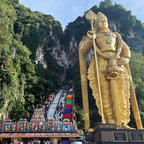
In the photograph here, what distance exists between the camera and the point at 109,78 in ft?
19.2

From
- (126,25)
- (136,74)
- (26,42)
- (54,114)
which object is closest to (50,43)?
(26,42)

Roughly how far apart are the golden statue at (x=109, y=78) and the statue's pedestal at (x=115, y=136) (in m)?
0.80

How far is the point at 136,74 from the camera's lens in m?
19.5

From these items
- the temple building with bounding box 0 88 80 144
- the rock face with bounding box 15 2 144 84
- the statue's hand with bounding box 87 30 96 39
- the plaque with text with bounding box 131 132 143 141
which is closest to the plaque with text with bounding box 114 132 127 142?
the plaque with text with bounding box 131 132 143 141

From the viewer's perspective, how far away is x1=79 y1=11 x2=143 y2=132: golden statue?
557 centimetres

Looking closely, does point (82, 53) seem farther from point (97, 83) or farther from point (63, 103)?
point (63, 103)

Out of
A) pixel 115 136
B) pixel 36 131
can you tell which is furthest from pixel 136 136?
pixel 36 131

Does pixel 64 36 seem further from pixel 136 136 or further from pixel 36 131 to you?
pixel 136 136

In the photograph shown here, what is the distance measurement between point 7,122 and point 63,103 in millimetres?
10481

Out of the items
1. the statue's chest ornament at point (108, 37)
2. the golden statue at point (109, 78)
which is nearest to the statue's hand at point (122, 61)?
the golden statue at point (109, 78)

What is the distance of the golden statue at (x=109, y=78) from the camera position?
5570mm

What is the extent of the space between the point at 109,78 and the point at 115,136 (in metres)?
2.08

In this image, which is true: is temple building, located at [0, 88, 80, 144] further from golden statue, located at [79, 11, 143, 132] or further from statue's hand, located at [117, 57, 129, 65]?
statue's hand, located at [117, 57, 129, 65]

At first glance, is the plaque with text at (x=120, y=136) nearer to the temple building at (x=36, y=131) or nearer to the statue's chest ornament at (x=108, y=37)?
the temple building at (x=36, y=131)
